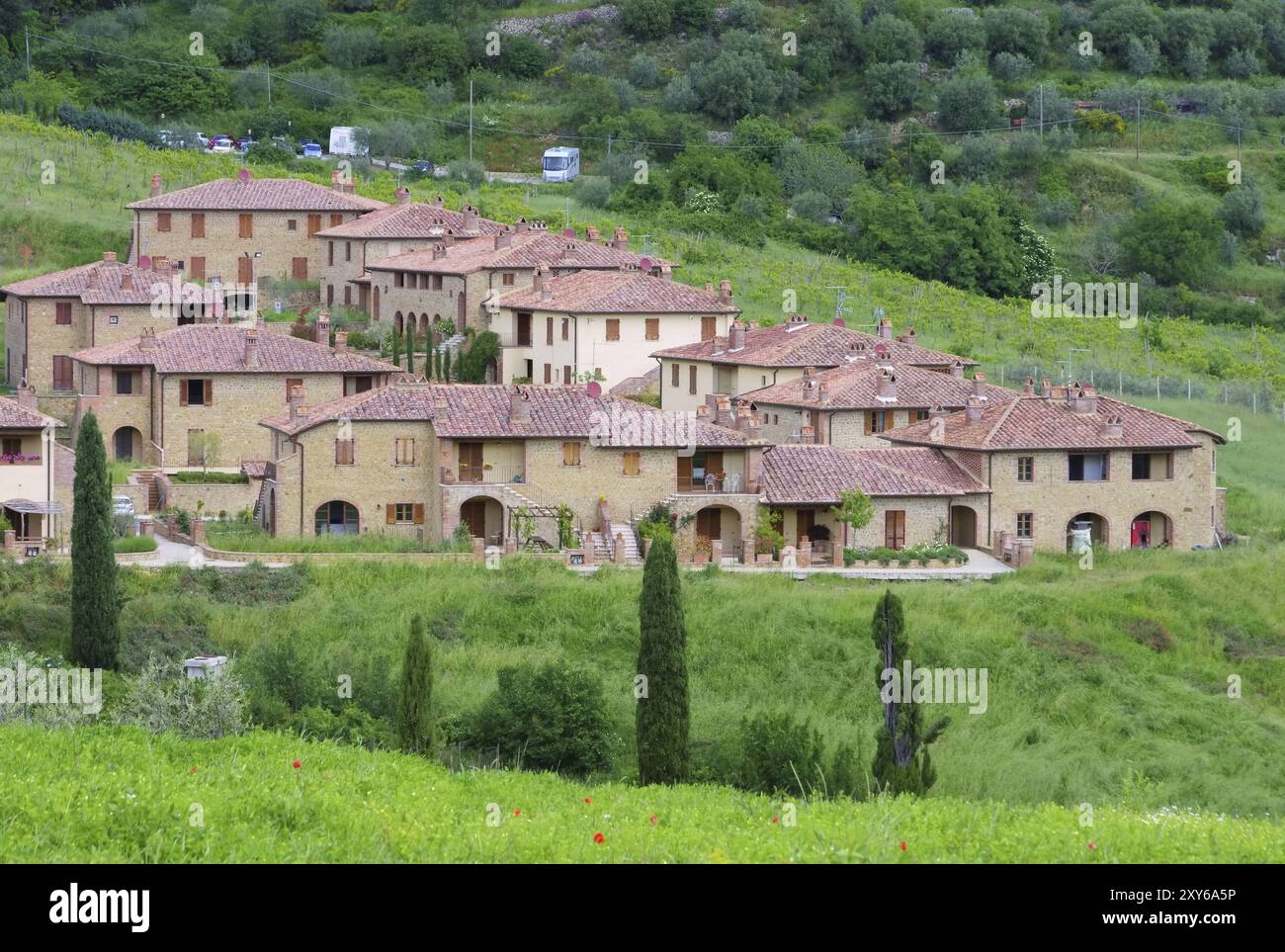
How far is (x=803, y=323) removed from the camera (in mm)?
67000

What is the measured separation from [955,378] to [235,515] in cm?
1912

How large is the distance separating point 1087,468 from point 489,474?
13960 millimetres

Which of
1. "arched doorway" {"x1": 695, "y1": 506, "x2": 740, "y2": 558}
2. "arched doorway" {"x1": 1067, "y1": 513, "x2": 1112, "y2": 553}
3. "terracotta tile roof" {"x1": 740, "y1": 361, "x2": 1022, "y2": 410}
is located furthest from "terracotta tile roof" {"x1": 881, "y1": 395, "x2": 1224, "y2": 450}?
"arched doorway" {"x1": 695, "y1": 506, "x2": 740, "y2": 558}

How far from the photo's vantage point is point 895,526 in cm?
5397

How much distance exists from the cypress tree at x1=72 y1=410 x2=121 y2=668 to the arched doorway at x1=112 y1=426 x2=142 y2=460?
18300 millimetres

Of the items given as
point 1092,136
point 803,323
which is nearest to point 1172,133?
point 1092,136

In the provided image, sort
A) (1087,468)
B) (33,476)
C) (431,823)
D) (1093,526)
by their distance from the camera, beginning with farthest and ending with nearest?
(1093,526) < (1087,468) < (33,476) < (431,823)

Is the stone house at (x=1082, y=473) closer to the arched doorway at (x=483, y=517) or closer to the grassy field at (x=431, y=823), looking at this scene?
the arched doorway at (x=483, y=517)

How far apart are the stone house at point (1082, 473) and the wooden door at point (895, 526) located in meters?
1.94

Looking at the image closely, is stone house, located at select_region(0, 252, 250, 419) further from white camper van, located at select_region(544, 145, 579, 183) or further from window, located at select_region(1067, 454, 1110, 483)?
white camper van, located at select_region(544, 145, 579, 183)

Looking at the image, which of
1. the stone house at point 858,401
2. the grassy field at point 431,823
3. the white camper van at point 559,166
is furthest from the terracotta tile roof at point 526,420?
the white camper van at point 559,166

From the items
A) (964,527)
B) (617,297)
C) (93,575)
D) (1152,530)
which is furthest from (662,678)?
(617,297)

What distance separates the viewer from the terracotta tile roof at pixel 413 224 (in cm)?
7469

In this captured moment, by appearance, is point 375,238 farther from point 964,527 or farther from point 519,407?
point 964,527
